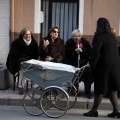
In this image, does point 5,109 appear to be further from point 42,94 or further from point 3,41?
point 3,41

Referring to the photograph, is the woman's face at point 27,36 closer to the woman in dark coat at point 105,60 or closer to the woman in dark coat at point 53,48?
the woman in dark coat at point 53,48

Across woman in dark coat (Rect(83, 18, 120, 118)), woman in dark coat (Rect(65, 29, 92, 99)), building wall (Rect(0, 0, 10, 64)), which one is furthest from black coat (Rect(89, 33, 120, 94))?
building wall (Rect(0, 0, 10, 64))

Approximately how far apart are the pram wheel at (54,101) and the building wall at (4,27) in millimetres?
4477

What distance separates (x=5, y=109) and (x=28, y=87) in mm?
1093

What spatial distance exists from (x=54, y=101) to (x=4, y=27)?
15.6 feet

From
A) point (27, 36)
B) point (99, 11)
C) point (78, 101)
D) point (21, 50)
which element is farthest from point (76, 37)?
point (99, 11)

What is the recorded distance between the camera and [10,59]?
28.9ft

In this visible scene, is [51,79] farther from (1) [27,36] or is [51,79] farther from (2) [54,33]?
(1) [27,36]

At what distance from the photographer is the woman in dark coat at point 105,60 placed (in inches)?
278

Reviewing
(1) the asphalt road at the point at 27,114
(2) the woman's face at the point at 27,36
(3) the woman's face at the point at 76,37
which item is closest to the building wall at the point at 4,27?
(2) the woman's face at the point at 27,36

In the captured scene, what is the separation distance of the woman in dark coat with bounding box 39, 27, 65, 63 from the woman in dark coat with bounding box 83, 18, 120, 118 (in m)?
1.36

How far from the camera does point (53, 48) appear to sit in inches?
334

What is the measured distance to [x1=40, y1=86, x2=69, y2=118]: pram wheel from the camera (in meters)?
7.28

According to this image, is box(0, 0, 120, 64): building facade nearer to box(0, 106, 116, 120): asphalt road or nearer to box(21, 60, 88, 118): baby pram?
box(0, 106, 116, 120): asphalt road
